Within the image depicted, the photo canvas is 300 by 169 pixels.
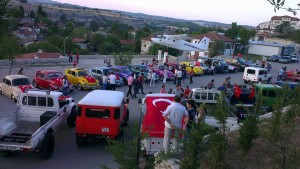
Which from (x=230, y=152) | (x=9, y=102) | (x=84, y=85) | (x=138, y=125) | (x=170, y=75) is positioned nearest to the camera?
(x=138, y=125)

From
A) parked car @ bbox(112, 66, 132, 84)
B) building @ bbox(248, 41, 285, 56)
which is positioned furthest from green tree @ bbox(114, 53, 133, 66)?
building @ bbox(248, 41, 285, 56)

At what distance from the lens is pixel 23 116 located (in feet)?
37.9

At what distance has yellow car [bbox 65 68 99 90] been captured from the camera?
20914mm

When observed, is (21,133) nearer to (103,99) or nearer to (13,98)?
(103,99)

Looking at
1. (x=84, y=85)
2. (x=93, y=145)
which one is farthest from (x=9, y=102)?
(x=93, y=145)

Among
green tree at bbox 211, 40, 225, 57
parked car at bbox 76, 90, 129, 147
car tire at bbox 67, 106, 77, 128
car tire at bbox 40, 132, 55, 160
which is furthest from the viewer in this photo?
green tree at bbox 211, 40, 225, 57

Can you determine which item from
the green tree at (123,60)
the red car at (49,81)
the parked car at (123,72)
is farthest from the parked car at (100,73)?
the green tree at (123,60)

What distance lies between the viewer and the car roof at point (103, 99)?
35.2 feet

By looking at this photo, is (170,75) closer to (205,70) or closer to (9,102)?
(205,70)

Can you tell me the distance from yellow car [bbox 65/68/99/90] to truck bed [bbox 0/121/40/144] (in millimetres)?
9443

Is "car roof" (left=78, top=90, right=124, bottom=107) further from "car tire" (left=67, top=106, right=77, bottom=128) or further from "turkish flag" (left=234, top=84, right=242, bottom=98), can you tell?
"turkish flag" (left=234, top=84, right=242, bottom=98)

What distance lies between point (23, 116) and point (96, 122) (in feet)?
9.78

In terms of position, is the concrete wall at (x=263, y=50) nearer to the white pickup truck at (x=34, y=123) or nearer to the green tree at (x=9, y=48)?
the green tree at (x=9, y=48)

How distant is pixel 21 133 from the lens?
10.2m
